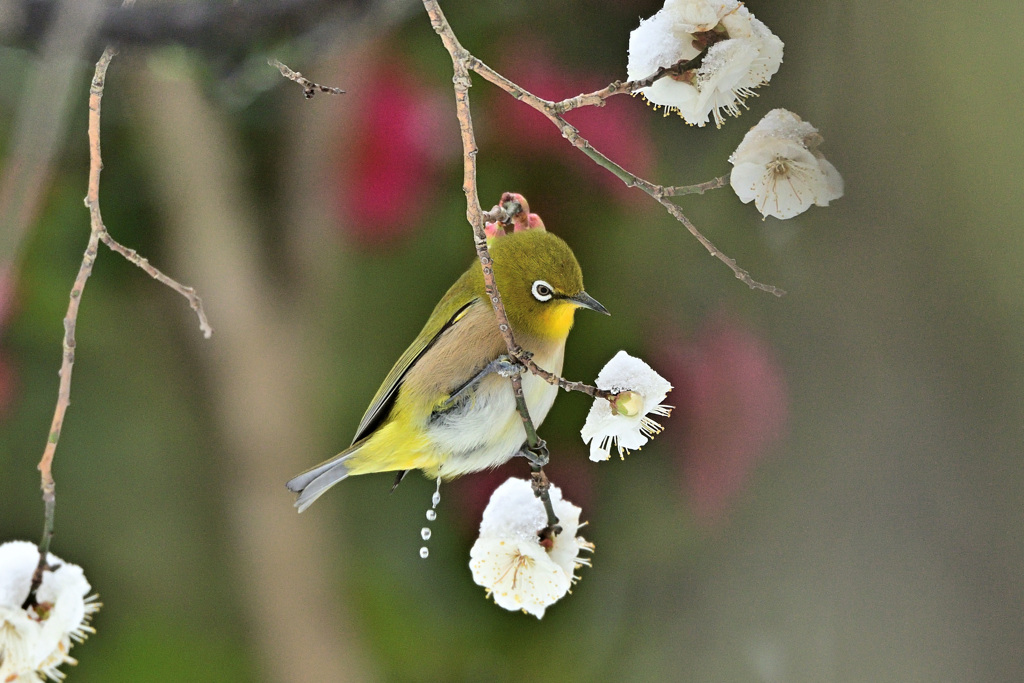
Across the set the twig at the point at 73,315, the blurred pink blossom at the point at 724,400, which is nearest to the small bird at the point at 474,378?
the twig at the point at 73,315

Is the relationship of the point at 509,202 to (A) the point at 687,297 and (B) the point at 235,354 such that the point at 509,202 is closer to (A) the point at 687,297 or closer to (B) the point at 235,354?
(A) the point at 687,297

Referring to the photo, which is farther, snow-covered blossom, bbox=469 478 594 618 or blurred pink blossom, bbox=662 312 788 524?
blurred pink blossom, bbox=662 312 788 524

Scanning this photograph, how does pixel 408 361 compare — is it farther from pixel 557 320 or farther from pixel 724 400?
pixel 724 400

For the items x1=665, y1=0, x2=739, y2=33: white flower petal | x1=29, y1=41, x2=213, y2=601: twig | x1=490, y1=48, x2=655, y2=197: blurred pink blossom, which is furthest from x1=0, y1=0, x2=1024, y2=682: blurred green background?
x1=665, y1=0, x2=739, y2=33: white flower petal

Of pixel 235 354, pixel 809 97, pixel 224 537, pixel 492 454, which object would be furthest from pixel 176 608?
pixel 809 97

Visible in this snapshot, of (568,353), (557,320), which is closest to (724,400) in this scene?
(568,353)

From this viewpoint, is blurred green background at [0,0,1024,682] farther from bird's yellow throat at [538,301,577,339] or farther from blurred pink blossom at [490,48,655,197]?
bird's yellow throat at [538,301,577,339]
